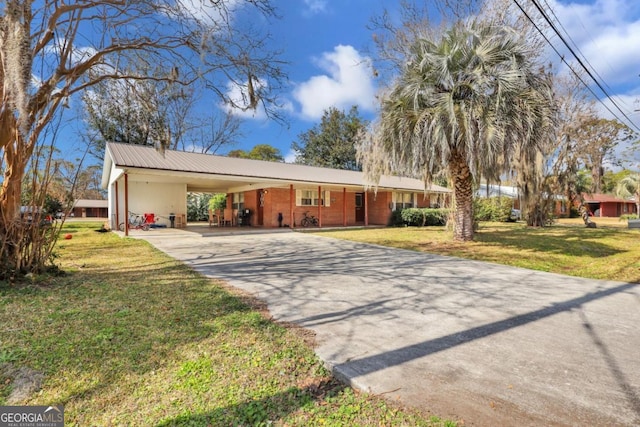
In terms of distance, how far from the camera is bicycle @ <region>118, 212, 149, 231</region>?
16.1 metres

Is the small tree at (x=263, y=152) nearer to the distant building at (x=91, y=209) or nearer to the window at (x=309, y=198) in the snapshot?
the distant building at (x=91, y=209)

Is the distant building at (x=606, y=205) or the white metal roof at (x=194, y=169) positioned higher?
the white metal roof at (x=194, y=169)

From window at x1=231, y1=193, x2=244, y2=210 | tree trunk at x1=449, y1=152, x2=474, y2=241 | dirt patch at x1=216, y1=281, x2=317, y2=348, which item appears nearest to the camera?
dirt patch at x1=216, y1=281, x2=317, y2=348

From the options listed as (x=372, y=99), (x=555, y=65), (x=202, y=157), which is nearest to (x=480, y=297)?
(x=372, y=99)

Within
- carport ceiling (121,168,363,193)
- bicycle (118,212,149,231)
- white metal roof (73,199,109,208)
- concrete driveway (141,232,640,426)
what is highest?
carport ceiling (121,168,363,193)

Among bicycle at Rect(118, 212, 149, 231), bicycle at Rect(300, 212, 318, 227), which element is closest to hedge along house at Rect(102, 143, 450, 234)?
bicycle at Rect(300, 212, 318, 227)

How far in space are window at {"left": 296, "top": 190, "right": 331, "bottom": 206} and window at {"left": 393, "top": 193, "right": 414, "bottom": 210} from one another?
5.32m

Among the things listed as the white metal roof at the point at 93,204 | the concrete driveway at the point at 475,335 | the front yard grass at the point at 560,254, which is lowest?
the concrete driveway at the point at 475,335

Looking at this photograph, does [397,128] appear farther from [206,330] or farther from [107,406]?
[107,406]

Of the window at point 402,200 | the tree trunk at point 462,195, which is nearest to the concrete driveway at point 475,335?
the tree trunk at point 462,195

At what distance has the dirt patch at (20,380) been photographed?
233 centimetres

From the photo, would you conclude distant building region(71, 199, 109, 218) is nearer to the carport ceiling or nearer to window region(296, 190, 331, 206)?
the carport ceiling

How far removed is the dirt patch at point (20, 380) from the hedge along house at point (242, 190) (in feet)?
35.4

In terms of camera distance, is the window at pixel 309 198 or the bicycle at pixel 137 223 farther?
the window at pixel 309 198
